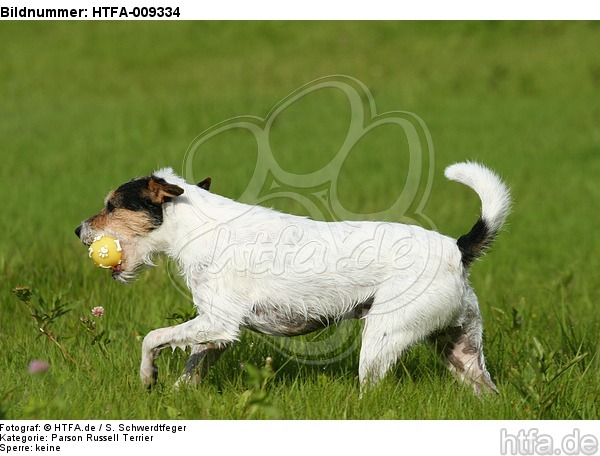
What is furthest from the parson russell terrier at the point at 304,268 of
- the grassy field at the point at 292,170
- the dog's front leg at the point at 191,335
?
the grassy field at the point at 292,170

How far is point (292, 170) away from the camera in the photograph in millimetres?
13047

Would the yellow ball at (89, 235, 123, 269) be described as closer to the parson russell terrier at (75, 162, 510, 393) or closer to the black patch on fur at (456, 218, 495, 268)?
the parson russell terrier at (75, 162, 510, 393)

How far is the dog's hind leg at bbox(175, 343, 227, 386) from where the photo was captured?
593 centimetres

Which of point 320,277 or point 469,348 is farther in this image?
point 469,348

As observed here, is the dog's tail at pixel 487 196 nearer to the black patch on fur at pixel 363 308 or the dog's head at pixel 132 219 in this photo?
the black patch on fur at pixel 363 308

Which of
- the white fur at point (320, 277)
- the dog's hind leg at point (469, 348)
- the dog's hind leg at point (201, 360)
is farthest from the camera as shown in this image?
the dog's hind leg at point (201, 360)

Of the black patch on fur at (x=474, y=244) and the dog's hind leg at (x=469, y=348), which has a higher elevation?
the black patch on fur at (x=474, y=244)

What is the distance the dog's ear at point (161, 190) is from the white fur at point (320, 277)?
84 millimetres

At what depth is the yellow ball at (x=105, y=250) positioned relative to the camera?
5.80 metres

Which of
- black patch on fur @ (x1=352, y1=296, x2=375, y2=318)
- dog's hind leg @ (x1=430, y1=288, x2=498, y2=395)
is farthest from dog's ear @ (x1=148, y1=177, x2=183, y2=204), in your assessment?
dog's hind leg @ (x1=430, y1=288, x2=498, y2=395)

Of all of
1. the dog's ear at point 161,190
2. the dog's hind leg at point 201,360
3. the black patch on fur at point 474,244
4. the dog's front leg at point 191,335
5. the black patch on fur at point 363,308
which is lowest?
the dog's hind leg at point 201,360

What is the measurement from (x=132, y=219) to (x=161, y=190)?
0.29 m

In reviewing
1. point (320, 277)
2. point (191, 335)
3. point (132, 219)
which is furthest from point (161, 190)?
point (320, 277)

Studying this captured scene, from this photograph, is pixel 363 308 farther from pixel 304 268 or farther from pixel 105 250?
pixel 105 250
